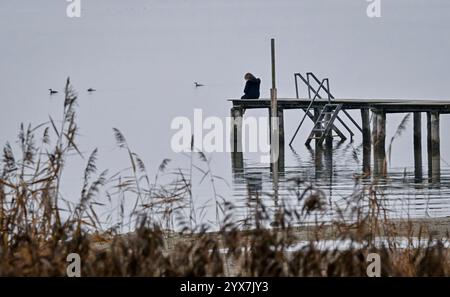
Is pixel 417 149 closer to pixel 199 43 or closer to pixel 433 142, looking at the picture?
pixel 433 142

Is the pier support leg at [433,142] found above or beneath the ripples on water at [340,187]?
above

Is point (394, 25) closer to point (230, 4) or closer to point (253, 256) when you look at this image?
point (230, 4)

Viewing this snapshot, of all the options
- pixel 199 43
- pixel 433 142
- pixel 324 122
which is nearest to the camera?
pixel 199 43

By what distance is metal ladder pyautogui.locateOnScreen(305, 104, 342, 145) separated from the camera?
2285 centimetres

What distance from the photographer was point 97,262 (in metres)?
3.28

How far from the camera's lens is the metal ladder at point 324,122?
2285cm

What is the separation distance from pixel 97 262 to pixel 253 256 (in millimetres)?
461

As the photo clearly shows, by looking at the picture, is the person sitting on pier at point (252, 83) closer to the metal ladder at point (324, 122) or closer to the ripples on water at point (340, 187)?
the ripples on water at point (340, 187)

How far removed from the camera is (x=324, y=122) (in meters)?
24.9

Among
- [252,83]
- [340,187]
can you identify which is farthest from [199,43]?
[340,187]

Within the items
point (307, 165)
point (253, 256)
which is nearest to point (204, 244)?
point (253, 256)

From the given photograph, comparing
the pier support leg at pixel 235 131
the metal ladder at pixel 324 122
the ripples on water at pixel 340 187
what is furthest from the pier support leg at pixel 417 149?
the pier support leg at pixel 235 131

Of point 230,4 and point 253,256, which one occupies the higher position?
point 230,4
